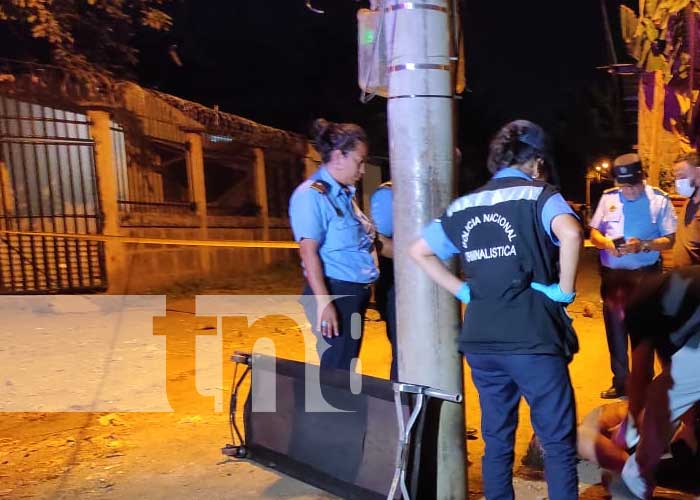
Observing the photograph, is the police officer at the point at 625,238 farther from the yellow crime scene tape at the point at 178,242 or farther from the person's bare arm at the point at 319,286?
the person's bare arm at the point at 319,286

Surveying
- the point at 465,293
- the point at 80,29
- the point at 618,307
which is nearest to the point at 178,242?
the point at 80,29

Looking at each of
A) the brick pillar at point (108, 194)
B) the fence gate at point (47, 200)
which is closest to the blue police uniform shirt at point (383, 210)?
the brick pillar at point (108, 194)

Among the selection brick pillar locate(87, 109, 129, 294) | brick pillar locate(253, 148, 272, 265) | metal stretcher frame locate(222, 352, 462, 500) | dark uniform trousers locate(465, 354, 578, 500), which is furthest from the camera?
brick pillar locate(253, 148, 272, 265)

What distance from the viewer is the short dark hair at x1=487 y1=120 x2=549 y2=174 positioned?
2.44 meters

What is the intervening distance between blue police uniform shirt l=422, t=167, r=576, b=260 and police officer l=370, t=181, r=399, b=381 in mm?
891

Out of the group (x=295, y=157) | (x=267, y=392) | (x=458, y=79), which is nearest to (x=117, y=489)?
(x=267, y=392)

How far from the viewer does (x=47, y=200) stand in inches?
357

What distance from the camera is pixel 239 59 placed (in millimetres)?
20797

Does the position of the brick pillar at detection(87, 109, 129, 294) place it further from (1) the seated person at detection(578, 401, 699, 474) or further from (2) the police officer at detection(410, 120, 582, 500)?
(2) the police officer at detection(410, 120, 582, 500)

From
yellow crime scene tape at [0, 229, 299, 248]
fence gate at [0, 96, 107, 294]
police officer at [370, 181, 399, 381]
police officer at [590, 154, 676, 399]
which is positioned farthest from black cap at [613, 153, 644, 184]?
fence gate at [0, 96, 107, 294]

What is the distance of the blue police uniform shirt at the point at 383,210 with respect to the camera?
3471mm

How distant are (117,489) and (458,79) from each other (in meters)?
2.56

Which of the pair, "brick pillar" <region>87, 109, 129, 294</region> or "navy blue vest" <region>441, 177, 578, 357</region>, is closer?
"navy blue vest" <region>441, 177, 578, 357</region>

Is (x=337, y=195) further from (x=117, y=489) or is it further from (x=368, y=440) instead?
(x=117, y=489)
